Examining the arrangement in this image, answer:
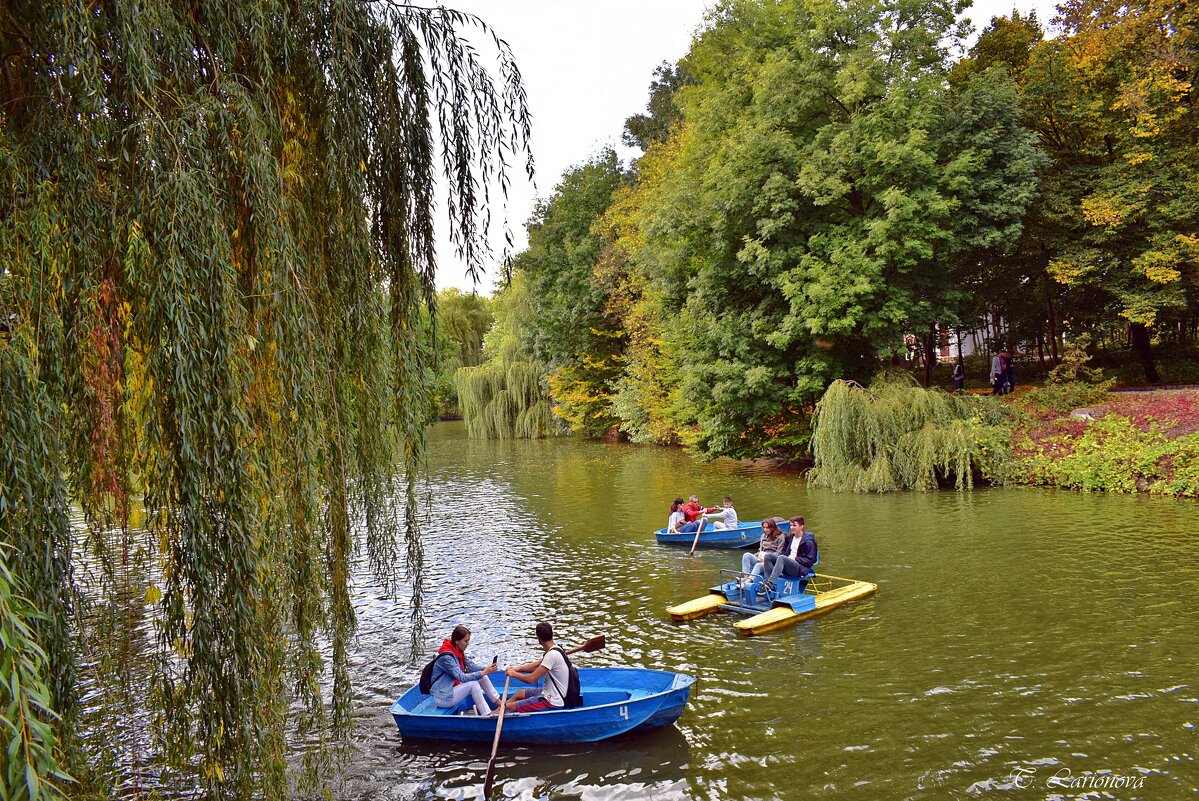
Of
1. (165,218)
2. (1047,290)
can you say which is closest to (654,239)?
(1047,290)

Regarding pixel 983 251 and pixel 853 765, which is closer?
pixel 853 765

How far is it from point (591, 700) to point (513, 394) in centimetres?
3550

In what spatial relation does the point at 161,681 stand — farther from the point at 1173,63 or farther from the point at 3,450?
the point at 1173,63

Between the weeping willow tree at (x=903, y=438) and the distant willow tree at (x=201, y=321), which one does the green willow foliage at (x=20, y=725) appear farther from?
→ the weeping willow tree at (x=903, y=438)

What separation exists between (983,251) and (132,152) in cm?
2561

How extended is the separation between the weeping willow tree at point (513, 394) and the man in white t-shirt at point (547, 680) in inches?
1374

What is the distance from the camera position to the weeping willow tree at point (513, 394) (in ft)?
141

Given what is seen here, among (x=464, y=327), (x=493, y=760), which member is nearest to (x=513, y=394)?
(x=464, y=327)

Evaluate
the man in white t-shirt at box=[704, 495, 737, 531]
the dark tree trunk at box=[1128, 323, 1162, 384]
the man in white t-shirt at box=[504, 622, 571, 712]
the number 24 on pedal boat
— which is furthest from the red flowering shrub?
the man in white t-shirt at box=[504, 622, 571, 712]

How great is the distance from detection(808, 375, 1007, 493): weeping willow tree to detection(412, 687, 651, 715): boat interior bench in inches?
527

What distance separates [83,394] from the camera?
4.47 meters

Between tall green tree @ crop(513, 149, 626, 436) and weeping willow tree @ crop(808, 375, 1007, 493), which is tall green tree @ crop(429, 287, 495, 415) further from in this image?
weeping willow tree @ crop(808, 375, 1007, 493)

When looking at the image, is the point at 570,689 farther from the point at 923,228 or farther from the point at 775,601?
the point at 923,228

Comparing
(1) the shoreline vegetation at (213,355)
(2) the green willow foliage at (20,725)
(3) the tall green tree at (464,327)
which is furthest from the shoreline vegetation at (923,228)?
(3) the tall green tree at (464,327)
